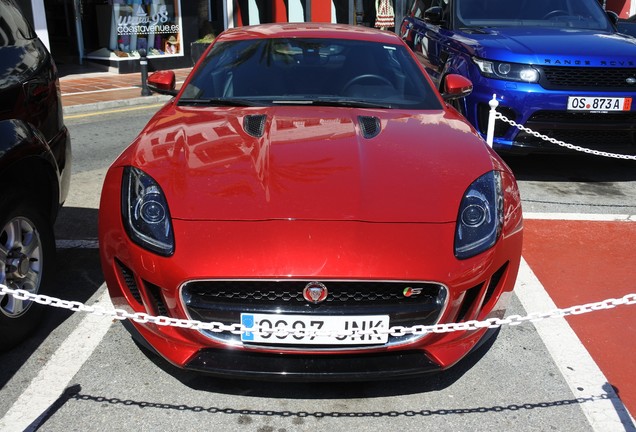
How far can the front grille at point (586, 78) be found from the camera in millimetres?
5832

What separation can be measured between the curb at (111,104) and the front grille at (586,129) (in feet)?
23.0

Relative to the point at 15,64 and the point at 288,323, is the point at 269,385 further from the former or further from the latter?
the point at 15,64

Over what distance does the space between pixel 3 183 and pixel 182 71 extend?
1231 centimetres

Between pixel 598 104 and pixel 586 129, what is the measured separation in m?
0.23

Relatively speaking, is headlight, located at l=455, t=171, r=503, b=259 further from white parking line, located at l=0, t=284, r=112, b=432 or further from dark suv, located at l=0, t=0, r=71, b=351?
dark suv, located at l=0, t=0, r=71, b=351

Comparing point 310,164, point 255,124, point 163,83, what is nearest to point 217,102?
point 255,124

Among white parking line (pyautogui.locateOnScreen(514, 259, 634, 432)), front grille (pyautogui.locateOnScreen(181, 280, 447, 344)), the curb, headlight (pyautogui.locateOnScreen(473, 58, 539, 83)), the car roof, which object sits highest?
the car roof

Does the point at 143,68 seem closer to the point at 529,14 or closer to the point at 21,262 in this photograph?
the point at 529,14

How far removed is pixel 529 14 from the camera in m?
7.18

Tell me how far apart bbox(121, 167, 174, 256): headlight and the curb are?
25.8ft

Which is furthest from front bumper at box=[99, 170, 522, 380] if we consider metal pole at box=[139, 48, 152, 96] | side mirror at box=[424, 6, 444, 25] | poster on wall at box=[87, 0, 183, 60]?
poster on wall at box=[87, 0, 183, 60]

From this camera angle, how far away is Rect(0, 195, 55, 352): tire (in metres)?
3.10

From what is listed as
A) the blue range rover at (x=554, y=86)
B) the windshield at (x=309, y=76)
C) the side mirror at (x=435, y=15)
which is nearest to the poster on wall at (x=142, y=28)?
the side mirror at (x=435, y=15)

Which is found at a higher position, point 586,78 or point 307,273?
point 586,78
